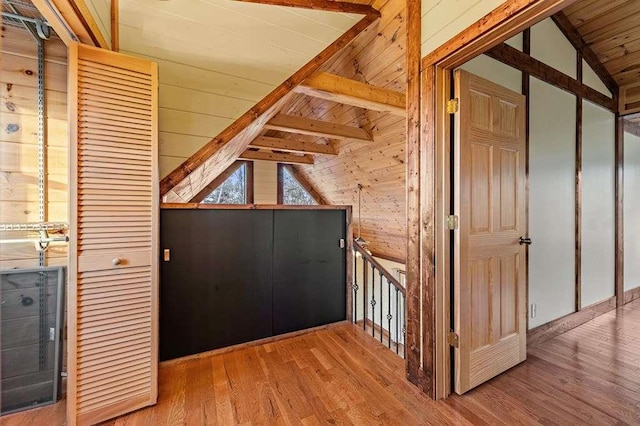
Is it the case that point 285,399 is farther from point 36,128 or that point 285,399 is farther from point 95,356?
point 36,128

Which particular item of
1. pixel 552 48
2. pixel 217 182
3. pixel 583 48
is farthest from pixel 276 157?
pixel 583 48

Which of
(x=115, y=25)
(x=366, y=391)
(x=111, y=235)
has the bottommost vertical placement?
(x=366, y=391)

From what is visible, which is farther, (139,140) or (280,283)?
(280,283)

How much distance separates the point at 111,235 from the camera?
4.93 ft

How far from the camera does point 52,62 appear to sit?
170 centimetres

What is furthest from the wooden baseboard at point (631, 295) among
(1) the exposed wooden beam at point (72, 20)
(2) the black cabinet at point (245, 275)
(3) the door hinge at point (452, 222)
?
(1) the exposed wooden beam at point (72, 20)

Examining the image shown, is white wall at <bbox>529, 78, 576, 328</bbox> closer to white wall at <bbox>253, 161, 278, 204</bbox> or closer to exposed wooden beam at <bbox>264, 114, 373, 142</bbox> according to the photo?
exposed wooden beam at <bbox>264, 114, 373, 142</bbox>

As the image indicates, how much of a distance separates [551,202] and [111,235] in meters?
3.31

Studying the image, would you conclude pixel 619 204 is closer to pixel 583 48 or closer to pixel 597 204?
pixel 597 204

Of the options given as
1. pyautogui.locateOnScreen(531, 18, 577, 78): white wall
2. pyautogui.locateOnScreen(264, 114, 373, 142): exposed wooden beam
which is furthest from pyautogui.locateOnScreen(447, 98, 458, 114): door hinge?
pyautogui.locateOnScreen(264, 114, 373, 142): exposed wooden beam

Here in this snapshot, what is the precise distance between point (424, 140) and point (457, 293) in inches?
38.6

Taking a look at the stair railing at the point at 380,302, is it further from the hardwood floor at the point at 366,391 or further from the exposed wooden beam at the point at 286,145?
the exposed wooden beam at the point at 286,145

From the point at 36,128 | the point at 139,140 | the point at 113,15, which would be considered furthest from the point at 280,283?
the point at 113,15

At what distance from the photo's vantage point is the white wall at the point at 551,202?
2330 mm
